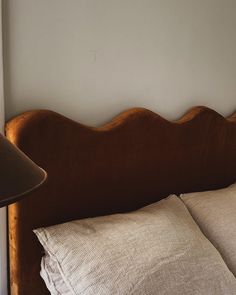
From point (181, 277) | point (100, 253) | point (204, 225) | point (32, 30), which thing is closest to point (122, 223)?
point (100, 253)

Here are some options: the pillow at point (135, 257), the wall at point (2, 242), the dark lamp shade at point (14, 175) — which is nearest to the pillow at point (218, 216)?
the pillow at point (135, 257)

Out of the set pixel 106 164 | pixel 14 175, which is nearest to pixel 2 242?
pixel 106 164

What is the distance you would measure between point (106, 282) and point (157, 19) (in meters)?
0.98

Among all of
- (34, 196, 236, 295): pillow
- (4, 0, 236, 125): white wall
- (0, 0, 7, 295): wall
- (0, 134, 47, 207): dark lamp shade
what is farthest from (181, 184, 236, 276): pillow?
(0, 134, 47, 207): dark lamp shade

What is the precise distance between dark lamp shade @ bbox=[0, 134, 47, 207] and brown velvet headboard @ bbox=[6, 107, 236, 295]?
1.68 feet

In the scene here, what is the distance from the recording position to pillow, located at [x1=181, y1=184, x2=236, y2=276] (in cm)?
129

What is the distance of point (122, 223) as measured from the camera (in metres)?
1.20

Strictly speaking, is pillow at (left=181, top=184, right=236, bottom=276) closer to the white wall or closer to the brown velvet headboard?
the brown velvet headboard

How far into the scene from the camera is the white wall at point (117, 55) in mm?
1196

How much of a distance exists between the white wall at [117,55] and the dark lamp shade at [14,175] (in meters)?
0.68

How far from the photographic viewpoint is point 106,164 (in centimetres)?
134

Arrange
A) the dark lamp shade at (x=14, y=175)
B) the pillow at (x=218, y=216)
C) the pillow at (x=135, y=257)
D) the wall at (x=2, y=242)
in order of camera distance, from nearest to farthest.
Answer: the dark lamp shade at (x=14, y=175), the pillow at (x=135, y=257), the wall at (x=2, y=242), the pillow at (x=218, y=216)

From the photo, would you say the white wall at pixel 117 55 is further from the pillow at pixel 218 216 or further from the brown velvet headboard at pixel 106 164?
the pillow at pixel 218 216

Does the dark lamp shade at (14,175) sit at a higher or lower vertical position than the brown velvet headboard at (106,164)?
higher
